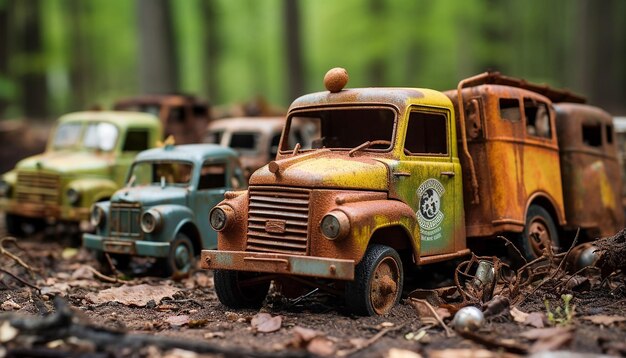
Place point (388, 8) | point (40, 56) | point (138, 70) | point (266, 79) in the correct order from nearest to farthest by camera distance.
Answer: point (138, 70), point (40, 56), point (388, 8), point (266, 79)

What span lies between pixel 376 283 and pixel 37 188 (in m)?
6.99

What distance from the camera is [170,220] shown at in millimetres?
9500

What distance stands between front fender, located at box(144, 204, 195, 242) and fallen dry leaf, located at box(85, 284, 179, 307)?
76 cm

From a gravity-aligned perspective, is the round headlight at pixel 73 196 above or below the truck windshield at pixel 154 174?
below

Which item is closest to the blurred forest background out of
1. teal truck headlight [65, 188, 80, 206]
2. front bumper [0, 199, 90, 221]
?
front bumper [0, 199, 90, 221]

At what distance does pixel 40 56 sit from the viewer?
79.1ft

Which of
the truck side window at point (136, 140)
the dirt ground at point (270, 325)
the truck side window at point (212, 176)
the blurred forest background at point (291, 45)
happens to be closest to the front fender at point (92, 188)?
the truck side window at point (136, 140)

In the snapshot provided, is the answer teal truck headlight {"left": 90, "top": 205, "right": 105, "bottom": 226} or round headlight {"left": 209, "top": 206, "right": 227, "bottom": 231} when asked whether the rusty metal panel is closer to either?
round headlight {"left": 209, "top": 206, "right": 227, "bottom": 231}

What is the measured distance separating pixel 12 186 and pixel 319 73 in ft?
101

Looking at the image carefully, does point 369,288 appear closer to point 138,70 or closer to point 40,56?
point 138,70

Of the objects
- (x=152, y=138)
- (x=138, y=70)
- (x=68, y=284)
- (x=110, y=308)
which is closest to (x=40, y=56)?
(x=138, y=70)

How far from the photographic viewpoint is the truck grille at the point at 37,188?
11836 millimetres

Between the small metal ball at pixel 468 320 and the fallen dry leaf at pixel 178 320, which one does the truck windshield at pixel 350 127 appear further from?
the small metal ball at pixel 468 320

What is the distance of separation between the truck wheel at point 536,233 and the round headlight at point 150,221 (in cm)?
427
